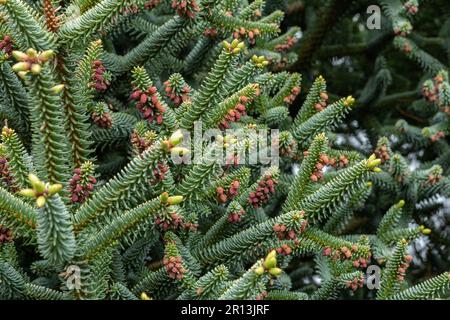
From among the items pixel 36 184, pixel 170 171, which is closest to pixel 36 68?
pixel 36 184

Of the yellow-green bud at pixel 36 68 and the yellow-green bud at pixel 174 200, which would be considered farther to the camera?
the yellow-green bud at pixel 174 200

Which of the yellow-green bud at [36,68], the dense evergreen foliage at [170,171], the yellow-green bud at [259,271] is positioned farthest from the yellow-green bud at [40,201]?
the yellow-green bud at [259,271]

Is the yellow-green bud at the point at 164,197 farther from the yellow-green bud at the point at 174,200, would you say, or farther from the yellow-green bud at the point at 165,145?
the yellow-green bud at the point at 165,145

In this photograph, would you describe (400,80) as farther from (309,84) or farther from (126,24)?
(126,24)

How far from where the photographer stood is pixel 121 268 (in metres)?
2.64

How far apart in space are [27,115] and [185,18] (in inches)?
31.7

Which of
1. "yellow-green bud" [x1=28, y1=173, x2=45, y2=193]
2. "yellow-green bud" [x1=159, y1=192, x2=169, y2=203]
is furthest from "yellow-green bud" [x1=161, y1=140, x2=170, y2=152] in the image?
"yellow-green bud" [x1=28, y1=173, x2=45, y2=193]

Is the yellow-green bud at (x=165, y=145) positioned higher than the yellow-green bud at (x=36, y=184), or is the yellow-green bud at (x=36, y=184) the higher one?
the yellow-green bud at (x=36, y=184)
